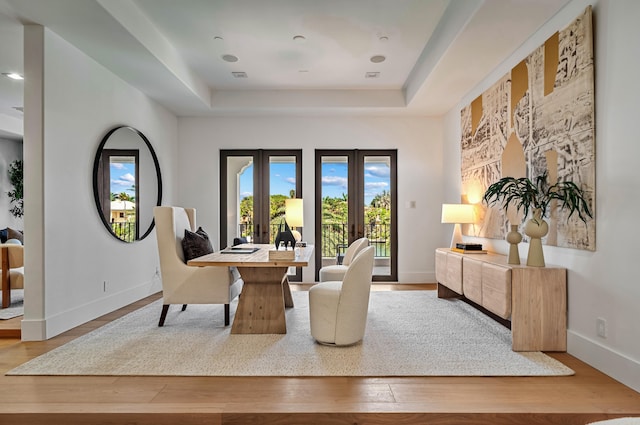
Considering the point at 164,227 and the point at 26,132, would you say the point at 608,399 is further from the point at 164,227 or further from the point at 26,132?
the point at 26,132

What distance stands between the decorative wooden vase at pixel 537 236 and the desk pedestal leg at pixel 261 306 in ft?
6.52

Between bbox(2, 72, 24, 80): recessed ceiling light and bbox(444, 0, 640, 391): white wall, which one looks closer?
bbox(444, 0, 640, 391): white wall

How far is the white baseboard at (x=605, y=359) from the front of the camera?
→ 2230 millimetres

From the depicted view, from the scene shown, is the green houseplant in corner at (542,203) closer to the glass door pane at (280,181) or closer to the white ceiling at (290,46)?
the white ceiling at (290,46)

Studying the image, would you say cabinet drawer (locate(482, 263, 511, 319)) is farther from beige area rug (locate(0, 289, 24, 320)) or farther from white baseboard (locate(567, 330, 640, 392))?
beige area rug (locate(0, 289, 24, 320))

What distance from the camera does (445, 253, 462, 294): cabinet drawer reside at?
3.95m

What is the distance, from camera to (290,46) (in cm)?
416

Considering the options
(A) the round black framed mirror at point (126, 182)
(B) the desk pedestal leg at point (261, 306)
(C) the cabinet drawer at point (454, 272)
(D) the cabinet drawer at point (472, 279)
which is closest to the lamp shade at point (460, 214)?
(C) the cabinet drawer at point (454, 272)

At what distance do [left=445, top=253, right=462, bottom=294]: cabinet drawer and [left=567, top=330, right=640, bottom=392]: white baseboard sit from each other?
1.21 m

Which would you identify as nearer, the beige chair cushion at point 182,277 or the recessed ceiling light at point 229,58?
the beige chair cushion at point 182,277

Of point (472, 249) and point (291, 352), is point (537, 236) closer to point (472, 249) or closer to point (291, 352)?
point (472, 249)

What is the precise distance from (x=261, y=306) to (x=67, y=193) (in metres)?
2.10

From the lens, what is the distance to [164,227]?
3430 mm

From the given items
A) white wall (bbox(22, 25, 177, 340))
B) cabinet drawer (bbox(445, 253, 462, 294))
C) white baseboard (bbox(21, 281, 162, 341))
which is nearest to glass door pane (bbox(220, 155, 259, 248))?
white baseboard (bbox(21, 281, 162, 341))
